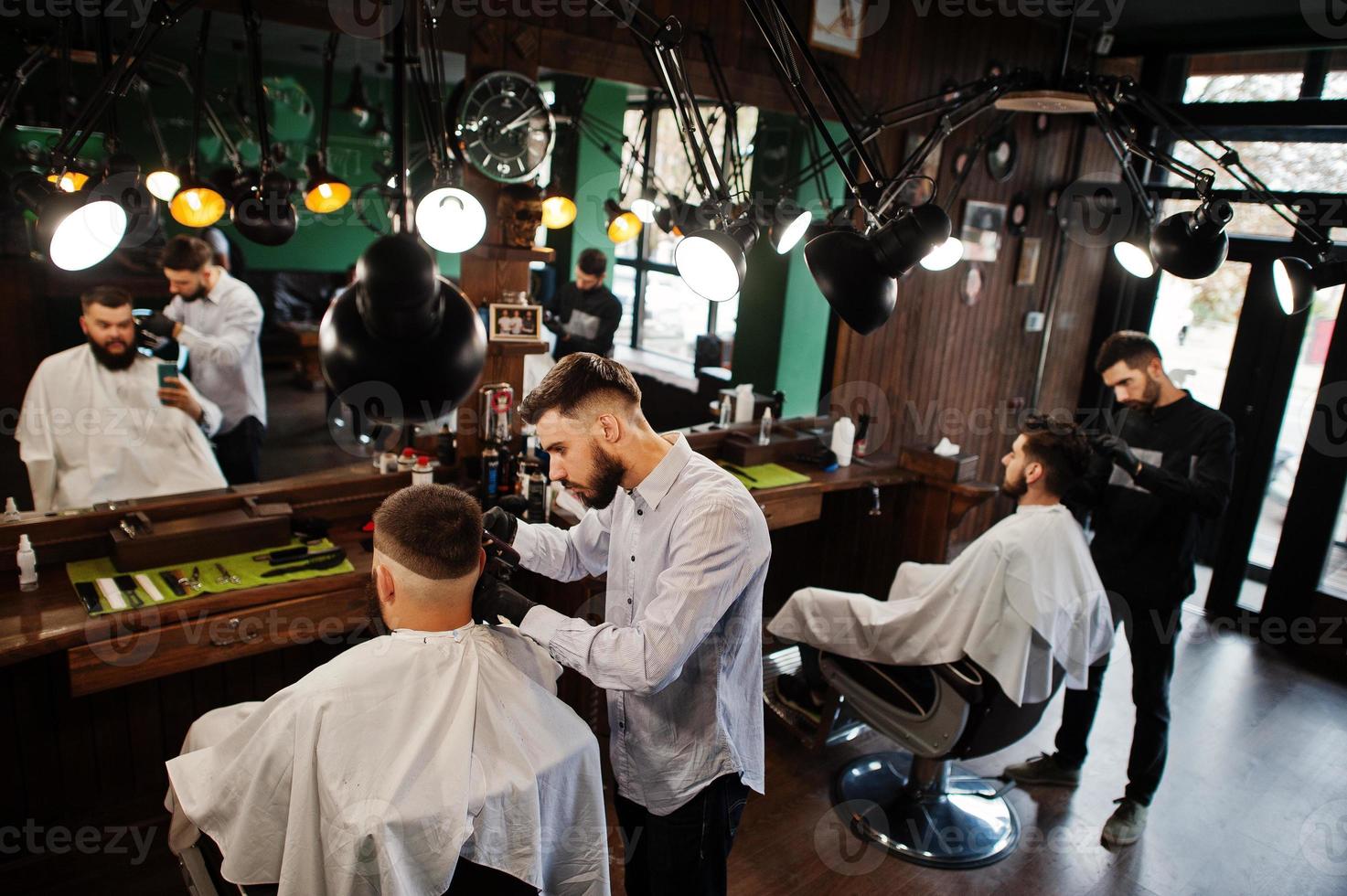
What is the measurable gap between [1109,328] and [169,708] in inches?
210

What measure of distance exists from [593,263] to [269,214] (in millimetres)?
2724

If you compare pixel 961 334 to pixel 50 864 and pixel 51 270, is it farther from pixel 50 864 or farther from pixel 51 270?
pixel 51 270

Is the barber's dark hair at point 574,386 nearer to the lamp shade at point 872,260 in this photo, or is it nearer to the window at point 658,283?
the lamp shade at point 872,260

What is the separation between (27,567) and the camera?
244 centimetres

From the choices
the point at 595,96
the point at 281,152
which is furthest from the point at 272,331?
the point at 595,96

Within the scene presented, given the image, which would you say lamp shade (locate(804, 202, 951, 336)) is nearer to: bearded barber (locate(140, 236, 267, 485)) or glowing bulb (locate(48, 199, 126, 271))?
glowing bulb (locate(48, 199, 126, 271))

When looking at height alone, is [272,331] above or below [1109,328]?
A: below

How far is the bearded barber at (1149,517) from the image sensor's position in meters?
2.85

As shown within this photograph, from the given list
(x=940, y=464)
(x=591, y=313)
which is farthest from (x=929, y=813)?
(x=591, y=313)

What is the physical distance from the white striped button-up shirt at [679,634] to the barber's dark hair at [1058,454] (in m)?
1.28

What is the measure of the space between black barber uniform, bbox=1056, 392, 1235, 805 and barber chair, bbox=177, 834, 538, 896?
2.10 m

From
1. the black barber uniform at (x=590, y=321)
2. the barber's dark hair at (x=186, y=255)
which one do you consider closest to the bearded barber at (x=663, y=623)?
Result: the barber's dark hair at (x=186, y=255)

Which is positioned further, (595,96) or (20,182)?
(595,96)

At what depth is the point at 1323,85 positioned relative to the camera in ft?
14.5
